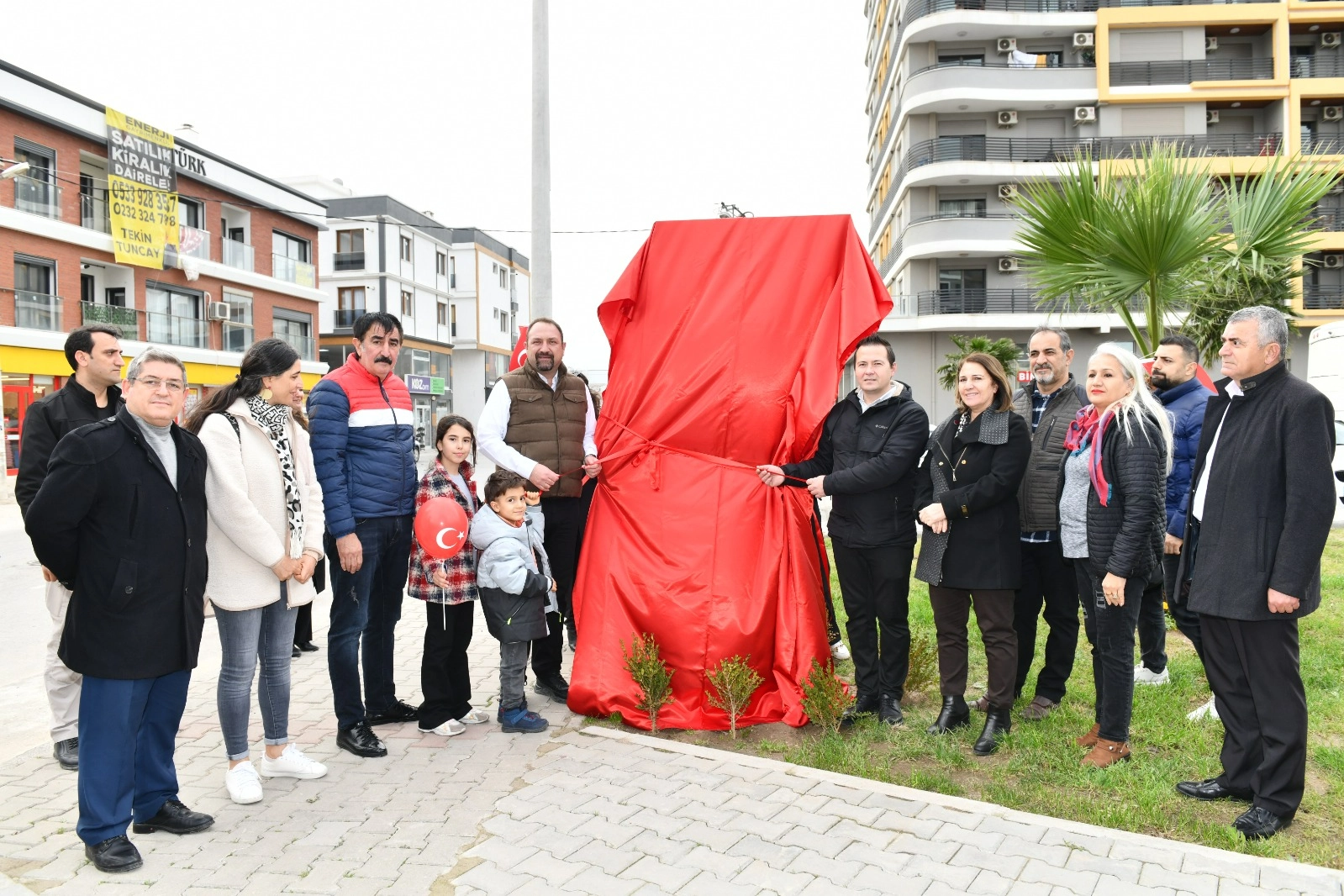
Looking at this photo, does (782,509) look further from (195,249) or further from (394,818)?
(195,249)

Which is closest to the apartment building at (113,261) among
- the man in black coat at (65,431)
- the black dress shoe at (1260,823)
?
the man in black coat at (65,431)

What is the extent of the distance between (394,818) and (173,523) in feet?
5.05

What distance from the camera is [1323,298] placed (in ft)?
110

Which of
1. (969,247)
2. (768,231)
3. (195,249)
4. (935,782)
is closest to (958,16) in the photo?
(969,247)

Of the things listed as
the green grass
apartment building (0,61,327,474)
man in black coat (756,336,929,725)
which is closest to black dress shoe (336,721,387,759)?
the green grass

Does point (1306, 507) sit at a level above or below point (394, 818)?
above

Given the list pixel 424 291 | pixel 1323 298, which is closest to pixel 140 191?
pixel 424 291

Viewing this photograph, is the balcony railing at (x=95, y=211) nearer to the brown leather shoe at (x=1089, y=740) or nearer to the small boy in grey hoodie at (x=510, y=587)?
the small boy in grey hoodie at (x=510, y=587)

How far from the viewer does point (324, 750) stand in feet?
16.0

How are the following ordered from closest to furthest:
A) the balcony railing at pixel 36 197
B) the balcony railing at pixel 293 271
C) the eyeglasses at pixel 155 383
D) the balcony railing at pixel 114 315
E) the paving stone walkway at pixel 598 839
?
the paving stone walkway at pixel 598 839 → the eyeglasses at pixel 155 383 → the balcony railing at pixel 36 197 → the balcony railing at pixel 114 315 → the balcony railing at pixel 293 271

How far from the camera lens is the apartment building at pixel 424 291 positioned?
4850 centimetres

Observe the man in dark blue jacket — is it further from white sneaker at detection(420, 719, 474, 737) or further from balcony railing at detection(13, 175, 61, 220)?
balcony railing at detection(13, 175, 61, 220)

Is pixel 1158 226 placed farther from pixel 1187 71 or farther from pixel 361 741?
pixel 1187 71

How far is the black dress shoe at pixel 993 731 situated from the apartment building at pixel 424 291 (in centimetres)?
3842
